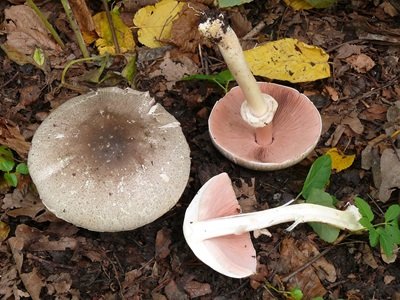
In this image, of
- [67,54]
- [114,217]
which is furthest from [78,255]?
[67,54]

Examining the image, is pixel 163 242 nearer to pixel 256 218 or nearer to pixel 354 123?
pixel 256 218

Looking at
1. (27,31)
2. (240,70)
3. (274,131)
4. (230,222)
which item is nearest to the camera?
(240,70)

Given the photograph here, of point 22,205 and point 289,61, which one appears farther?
point 289,61

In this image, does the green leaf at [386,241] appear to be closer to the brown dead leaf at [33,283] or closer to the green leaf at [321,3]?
the green leaf at [321,3]

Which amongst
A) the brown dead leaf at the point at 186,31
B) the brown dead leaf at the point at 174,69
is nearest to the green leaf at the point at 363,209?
the brown dead leaf at the point at 174,69

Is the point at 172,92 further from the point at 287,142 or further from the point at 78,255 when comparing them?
the point at 78,255

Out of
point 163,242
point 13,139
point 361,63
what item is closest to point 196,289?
point 163,242

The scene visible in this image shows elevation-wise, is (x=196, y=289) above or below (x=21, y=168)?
below
